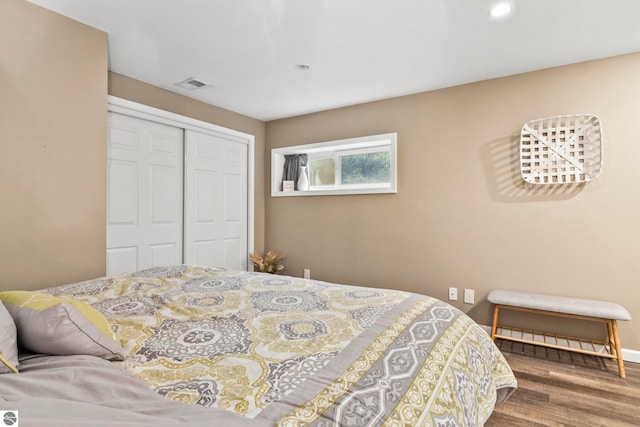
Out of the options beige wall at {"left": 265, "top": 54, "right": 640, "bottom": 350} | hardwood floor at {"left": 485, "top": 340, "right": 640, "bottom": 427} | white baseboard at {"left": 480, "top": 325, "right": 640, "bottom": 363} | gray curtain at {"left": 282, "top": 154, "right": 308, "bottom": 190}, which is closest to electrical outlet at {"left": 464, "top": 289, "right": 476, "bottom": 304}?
beige wall at {"left": 265, "top": 54, "right": 640, "bottom": 350}

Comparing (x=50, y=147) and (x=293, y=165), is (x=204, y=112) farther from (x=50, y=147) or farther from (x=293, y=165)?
(x=50, y=147)

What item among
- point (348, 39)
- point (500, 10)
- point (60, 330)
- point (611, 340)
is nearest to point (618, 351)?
point (611, 340)

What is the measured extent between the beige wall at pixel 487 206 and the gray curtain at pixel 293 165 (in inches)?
16.3

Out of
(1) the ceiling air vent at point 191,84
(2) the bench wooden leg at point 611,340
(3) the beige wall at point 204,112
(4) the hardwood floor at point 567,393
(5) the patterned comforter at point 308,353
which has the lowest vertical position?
(4) the hardwood floor at point 567,393

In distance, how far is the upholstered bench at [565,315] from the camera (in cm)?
231

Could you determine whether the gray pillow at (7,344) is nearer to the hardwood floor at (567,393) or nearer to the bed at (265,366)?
the bed at (265,366)

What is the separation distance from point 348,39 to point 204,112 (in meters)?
2.02

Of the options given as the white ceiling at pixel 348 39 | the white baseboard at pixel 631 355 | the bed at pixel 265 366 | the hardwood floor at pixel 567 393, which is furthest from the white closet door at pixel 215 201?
the white baseboard at pixel 631 355

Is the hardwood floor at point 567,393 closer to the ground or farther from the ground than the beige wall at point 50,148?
closer to the ground

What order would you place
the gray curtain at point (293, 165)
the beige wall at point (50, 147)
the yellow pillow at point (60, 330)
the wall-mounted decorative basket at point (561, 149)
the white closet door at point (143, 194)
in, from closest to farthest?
the yellow pillow at point (60, 330), the beige wall at point (50, 147), the wall-mounted decorative basket at point (561, 149), the white closet door at point (143, 194), the gray curtain at point (293, 165)

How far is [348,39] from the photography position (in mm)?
2336

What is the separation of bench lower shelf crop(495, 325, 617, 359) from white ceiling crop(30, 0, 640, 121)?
2245mm

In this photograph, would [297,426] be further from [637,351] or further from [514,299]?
[637,351]

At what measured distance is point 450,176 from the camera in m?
3.20
